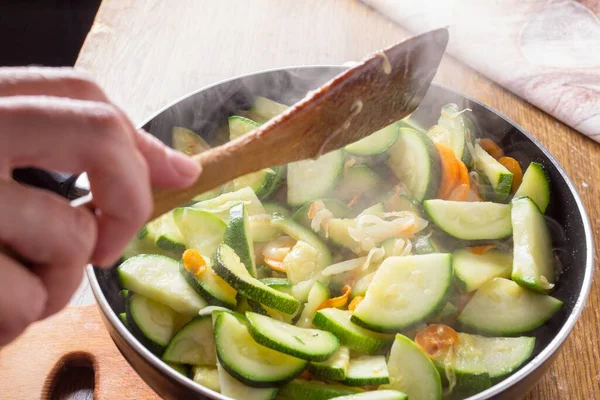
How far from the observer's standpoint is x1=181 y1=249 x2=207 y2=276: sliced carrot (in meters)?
1.19

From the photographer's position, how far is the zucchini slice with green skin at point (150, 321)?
114 centimetres

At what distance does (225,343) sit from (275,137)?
0.39 metres

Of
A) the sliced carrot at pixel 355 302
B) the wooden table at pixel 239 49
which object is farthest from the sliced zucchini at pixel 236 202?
the wooden table at pixel 239 49

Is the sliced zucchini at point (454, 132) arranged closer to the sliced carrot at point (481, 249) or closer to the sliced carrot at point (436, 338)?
the sliced carrot at point (481, 249)


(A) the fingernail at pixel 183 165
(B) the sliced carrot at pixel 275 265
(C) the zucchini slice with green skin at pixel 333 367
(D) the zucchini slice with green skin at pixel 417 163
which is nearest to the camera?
(A) the fingernail at pixel 183 165

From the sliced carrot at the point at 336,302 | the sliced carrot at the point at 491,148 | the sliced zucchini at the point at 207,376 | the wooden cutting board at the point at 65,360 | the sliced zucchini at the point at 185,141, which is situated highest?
the sliced carrot at the point at 491,148

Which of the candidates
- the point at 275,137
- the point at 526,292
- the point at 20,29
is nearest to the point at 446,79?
the point at 526,292

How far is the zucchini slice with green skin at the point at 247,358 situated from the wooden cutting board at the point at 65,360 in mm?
319

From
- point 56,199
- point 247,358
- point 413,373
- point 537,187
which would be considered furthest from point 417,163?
point 56,199

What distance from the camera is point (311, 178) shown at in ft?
4.71

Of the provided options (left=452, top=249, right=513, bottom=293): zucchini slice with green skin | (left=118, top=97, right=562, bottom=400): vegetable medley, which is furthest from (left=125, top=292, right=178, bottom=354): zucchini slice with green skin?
(left=452, top=249, right=513, bottom=293): zucchini slice with green skin

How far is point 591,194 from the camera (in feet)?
5.63

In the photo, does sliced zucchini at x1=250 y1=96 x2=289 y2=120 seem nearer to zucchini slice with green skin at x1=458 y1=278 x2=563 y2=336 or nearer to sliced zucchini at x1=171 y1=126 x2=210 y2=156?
sliced zucchini at x1=171 y1=126 x2=210 y2=156

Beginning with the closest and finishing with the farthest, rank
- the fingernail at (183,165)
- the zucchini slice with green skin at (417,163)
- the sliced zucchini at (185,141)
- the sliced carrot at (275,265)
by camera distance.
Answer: the fingernail at (183,165) → the sliced carrot at (275,265) → the zucchini slice with green skin at (417,163) → the sliced zucchini at (185,141)
